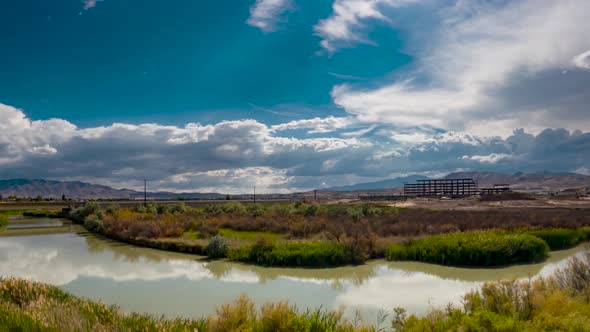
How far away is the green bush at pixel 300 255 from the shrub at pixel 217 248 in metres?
1.36

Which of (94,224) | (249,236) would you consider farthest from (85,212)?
(249,236)

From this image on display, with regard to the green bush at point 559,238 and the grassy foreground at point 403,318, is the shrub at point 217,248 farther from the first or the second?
the green bush at point 559,238

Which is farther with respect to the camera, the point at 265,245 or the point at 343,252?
the point at 265,245

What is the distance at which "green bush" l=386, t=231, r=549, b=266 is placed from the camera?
17.5 meters

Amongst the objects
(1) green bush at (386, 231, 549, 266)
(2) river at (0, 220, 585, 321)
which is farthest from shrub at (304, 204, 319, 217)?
(1) green bush at (386, 231, 549, 266)

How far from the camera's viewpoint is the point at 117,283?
15.4 metres

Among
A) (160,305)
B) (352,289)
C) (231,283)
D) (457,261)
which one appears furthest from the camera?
(457,261)

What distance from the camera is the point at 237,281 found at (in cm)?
1509

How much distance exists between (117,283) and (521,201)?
54625 millimetres

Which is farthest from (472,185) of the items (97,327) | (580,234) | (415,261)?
(97,327)

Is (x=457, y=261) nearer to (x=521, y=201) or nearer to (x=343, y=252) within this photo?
(x=343, y=252)

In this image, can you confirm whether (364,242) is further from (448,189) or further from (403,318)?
(448,189)

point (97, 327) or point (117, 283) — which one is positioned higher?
point (97, 327)

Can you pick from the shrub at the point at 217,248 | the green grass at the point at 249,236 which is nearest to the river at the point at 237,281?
the shrub at the point at 217,248
